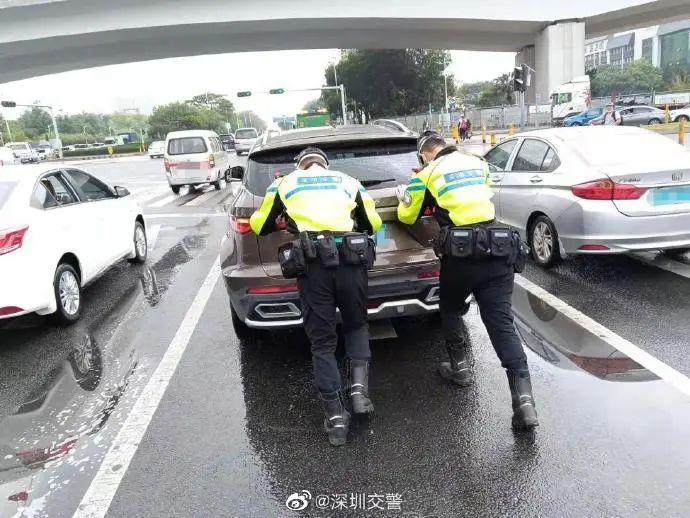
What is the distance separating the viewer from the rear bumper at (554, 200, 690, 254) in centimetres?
568

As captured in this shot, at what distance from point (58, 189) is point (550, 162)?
17.9 feet

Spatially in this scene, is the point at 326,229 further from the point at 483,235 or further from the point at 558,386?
the point at 558,386

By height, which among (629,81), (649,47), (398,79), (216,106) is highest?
(649,47)

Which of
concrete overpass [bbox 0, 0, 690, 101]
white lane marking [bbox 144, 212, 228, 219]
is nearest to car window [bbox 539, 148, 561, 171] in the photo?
white lane marking [bbox 144, 212, 228, 219]

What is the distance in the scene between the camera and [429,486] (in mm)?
2934

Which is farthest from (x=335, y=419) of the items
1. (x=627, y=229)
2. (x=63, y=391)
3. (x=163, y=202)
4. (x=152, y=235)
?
(x=163, y=202)

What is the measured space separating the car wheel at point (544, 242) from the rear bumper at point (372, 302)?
2837 millimetres

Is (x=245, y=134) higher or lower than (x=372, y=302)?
higher

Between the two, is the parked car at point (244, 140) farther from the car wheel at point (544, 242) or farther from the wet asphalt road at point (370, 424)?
the wet asphalt road at point (370, 424)

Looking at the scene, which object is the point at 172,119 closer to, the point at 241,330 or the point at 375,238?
the point at 241,330

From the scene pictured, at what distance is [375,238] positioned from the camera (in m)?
4.12

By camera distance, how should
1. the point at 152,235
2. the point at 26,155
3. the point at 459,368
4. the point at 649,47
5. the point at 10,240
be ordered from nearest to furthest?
the point at 459,368 < the point at 10,240 < the point at 152,235 < the point at 26,155 < the point at 649,47

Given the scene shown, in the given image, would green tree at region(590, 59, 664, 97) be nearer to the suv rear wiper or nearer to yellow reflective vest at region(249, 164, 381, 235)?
the suv rear wiper

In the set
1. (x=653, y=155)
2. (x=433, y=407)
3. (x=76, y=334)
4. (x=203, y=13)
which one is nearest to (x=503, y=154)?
(x=653, y=155)
